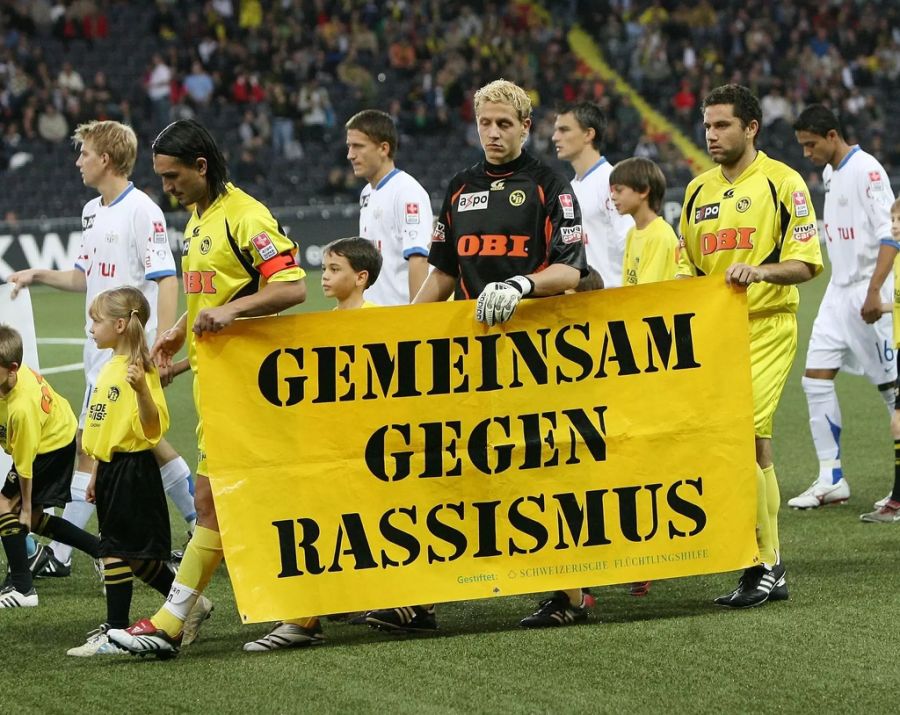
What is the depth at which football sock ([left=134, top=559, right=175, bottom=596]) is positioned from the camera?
5926mm

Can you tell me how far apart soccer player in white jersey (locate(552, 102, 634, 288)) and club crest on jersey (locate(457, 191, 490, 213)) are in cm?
301

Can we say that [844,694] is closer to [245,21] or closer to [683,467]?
[683,467]

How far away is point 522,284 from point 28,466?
2489 mm

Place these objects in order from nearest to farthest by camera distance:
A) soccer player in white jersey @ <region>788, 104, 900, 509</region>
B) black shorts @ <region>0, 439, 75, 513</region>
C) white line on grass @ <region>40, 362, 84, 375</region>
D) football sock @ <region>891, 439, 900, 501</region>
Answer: black shorts @ <region>0, 439, 75, 513</region>, football sock @ <region>891, 439, 900, 501</region>, soccer player in white jersey @ <region>788, 104, 900, 509</region>, white line on grass @ <region>40, 362, 84, 375</region>

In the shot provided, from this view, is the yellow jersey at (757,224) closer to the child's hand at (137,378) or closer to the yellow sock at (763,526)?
the yellow sock at (763,526)

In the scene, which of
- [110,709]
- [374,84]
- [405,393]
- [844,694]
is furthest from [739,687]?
[374,84]

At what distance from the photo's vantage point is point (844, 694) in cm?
471

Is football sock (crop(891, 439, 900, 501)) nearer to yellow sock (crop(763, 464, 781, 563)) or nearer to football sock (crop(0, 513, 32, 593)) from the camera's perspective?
yellow sock (crop(763, 464, 781, 563))

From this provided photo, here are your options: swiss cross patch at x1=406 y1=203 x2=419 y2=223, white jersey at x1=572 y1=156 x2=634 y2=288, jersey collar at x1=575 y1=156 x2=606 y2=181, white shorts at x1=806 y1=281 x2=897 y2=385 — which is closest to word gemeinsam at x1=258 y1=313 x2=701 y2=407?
swiss cross patch at x1=406 y1=203 x2=419 y2=223

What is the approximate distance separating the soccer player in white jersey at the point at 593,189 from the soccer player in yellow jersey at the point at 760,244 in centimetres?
240

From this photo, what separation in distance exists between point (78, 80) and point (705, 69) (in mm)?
14832

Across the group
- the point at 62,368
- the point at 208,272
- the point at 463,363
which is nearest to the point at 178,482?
the point at 208,272

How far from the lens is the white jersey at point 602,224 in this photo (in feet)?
28.8

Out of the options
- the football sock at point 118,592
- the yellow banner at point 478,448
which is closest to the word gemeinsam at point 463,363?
the yellow banner at point 478,448
